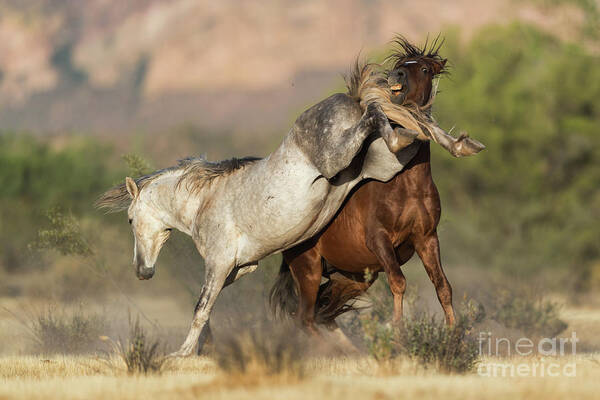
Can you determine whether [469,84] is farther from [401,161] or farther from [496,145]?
[401,161]

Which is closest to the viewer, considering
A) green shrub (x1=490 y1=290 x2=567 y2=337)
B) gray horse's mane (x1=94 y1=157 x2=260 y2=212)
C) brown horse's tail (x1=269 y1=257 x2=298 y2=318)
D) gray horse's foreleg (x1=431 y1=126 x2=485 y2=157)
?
gray horse's foreleg (x1=431 y1=126 x2=485 y2=157)

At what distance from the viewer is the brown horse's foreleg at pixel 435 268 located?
7.38 metres

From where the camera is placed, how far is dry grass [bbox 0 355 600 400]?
516cm

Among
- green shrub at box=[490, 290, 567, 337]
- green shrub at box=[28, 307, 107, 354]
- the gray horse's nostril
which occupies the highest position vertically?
green shrub at box=[490, 290, 567, 337]

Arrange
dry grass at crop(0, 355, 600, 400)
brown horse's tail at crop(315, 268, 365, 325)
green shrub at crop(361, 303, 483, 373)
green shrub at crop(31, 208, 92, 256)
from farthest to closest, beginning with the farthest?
green shrub at crop(31, 208, 92, 256)
brown horse's tail at crop(315, 268, 365, 325)
green shrub at crop(361, 303, 483, 373)
dry grass at crop(0, 355, 600, 400)

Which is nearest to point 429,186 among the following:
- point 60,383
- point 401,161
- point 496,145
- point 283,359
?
point 401,161

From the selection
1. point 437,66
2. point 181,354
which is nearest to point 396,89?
point 437,66

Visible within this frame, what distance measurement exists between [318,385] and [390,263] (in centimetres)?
220

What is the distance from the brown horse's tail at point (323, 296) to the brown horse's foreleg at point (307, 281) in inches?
6.8

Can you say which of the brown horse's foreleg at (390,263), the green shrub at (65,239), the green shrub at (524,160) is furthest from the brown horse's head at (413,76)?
the green shrub at (524,160)

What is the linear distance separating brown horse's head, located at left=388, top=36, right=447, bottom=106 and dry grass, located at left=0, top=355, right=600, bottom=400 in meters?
2.27

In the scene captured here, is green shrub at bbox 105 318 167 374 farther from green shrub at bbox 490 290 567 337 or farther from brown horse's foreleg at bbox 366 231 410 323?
green shrub at bbox 490 290 567 337

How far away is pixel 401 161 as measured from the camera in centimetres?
744

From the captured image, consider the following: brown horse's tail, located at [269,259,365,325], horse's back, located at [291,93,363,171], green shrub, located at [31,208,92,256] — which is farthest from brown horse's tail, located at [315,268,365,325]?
green shrub, located at [31,208,92,256]
